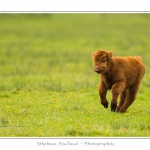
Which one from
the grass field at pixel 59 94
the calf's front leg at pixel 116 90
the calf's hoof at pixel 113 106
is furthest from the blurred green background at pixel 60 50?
the calf's front leg at pixel 116 90

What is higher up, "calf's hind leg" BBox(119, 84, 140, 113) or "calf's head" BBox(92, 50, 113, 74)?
"calf's head" BBox(92, 50, 113, 74)

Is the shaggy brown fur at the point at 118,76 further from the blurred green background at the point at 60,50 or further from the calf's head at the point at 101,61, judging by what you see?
the blurred green background at the point at 60,50

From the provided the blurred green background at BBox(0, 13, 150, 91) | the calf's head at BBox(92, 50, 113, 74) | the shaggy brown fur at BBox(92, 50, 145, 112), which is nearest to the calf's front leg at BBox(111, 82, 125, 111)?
the shaggy brown fur at BBox(92, 50, 145, 112)

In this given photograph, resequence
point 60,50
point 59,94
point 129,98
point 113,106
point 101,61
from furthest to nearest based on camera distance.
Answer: point 60,50 → point 59,94 → point 129,98 → point 113,106 → point 101,61

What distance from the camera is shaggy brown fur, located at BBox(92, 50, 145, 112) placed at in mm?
10203

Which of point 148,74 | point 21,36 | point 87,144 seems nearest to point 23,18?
point 21,36

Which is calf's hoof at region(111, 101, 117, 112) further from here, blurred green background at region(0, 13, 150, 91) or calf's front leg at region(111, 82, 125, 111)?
blurred green background at region(0, 13, 150, 91)

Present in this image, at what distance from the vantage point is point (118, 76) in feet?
34.3

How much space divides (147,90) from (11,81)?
534 centimetres

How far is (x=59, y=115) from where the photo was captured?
10.6 m

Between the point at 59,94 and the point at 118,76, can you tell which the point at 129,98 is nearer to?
the point at 118,76

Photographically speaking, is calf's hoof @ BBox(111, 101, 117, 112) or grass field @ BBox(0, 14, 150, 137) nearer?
grass field @ BBox(0, 14, 150, 137)

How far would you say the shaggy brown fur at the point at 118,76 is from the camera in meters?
10.2

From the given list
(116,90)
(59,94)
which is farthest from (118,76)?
(59,94)
